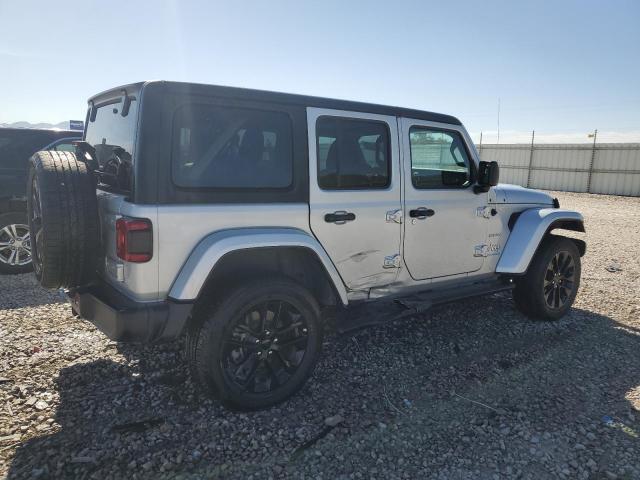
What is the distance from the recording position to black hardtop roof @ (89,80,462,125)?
262 cm

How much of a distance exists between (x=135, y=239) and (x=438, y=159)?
8.37 feet

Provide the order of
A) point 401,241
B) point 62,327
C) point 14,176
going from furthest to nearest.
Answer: point 14,176 < point 62,327 < point 401,241

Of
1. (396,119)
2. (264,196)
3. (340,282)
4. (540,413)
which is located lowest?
(540,413)

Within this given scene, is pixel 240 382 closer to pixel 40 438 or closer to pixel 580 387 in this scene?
pixel 40 438

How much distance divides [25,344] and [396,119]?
3564 mm

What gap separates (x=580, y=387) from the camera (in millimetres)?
3395

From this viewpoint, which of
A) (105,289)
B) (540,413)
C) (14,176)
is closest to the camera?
(105,289)

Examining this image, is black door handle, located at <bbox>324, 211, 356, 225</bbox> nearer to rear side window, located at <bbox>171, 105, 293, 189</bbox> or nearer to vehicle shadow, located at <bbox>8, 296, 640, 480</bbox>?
Result: rear side window, located at <bbox>171, 105, 293, 189</bbox>

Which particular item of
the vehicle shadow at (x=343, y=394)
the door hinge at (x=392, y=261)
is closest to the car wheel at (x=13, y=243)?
the vehicle shadow at (x=343, y=394)

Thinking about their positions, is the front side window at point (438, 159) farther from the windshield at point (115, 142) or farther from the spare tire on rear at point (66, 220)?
the spare tire on rear at point (66, 220)

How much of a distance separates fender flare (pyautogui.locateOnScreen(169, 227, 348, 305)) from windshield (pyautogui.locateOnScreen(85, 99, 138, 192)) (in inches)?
21.7

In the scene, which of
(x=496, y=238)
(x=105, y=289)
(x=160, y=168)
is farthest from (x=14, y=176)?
(x=496, y=238)

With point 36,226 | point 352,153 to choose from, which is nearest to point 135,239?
point 36,226

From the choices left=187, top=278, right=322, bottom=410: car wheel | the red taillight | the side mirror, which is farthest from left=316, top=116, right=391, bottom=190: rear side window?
the red taillight
